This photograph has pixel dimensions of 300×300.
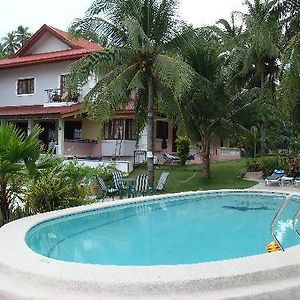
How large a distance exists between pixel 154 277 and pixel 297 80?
14.3m

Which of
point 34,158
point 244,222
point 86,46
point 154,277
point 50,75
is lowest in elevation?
point 244,222

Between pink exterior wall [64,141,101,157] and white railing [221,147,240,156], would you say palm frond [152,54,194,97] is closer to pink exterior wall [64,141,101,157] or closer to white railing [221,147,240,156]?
pink exterior wall [64,141,101,157]

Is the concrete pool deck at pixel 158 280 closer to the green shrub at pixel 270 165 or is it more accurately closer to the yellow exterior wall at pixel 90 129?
the green shrub at pixel 270 165

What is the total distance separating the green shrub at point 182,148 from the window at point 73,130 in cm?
666

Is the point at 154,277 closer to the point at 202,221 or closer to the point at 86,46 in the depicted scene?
the point at 202,221

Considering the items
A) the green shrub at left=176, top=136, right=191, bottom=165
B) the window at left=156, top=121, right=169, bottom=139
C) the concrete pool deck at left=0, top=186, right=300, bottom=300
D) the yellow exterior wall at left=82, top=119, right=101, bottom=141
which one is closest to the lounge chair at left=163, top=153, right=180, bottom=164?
the green shrub at left=176, top=136, right=191, bottom=165

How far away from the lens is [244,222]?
12.9 m

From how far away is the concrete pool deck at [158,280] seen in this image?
4605 mm

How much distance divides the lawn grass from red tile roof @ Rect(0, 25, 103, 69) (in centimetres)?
900

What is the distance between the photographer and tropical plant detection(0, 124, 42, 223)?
8859mm

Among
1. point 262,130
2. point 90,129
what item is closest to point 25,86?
point 90,129

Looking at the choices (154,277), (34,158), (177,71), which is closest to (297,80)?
(177,71)

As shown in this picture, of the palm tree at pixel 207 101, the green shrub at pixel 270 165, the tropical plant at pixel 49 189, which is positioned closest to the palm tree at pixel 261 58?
the palm tree at pixel 207 101

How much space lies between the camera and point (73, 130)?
30.1 metres
